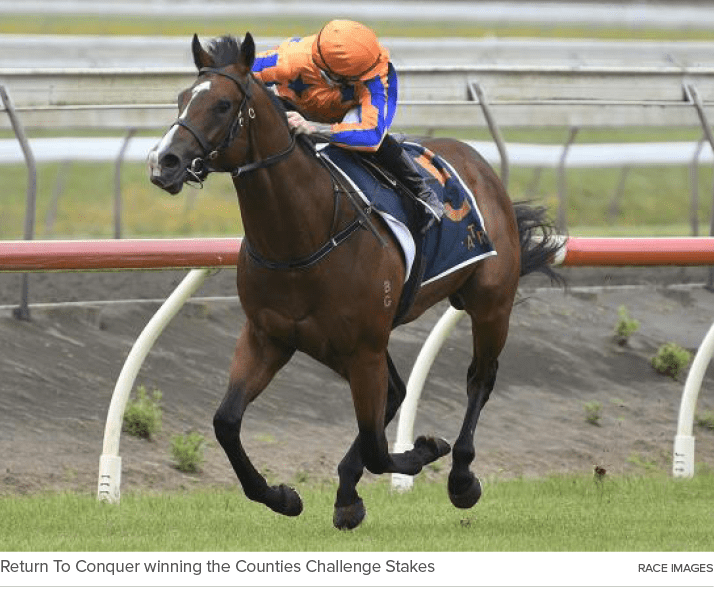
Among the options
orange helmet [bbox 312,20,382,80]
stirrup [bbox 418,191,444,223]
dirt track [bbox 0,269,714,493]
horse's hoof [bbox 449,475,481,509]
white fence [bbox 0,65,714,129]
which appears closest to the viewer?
orange helmet [bbox 312,20,382,80]

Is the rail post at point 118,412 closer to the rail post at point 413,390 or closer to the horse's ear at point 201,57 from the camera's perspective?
the rail post at point 413,390

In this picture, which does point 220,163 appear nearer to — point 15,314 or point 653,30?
point 15,314

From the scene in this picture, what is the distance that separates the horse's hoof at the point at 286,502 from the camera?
280 inches

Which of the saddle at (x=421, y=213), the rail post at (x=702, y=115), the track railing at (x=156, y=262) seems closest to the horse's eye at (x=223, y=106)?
the saddle at (x=421, y=213)

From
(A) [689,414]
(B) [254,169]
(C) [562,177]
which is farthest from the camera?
(C) [562,177]

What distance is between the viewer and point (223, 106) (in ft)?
21.3

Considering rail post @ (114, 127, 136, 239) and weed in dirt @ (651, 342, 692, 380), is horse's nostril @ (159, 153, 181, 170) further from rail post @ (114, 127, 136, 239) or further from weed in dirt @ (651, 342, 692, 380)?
weed in dirt @ (651, 342, 692, 380)

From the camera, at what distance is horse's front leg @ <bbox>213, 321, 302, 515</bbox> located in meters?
6.96

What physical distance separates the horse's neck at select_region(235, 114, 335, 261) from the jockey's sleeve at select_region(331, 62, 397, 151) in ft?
0.74

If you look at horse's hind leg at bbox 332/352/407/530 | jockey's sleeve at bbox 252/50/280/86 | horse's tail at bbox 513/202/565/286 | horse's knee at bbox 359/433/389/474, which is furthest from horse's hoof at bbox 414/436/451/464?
jockey's sleeve at bbox 252/50/280/86

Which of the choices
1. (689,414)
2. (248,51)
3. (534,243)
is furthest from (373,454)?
(689,414)

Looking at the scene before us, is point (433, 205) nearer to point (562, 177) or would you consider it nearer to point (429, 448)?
point (429, 448)

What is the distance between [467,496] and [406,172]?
129 centimetres

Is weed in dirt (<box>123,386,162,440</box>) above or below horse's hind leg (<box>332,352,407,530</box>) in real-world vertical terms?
below
